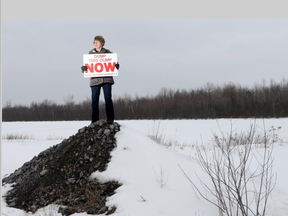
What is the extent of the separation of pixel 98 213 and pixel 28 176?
2177mm

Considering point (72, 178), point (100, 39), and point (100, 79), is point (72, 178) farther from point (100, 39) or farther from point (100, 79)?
point (100, 39)

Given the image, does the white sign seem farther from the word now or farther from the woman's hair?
the woman's hair

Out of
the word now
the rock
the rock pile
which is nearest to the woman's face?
the word now

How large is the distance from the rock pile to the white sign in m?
1.12

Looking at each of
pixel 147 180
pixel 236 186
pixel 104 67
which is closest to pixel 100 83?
pixel 104 67

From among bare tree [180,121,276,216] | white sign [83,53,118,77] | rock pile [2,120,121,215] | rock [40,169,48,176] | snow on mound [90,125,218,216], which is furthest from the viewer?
white sign [83,53,118,77]

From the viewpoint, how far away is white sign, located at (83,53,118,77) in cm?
493

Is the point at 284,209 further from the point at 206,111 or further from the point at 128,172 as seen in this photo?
the point at 206,111

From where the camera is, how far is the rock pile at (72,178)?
3528mm

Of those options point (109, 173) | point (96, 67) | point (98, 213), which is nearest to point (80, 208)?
point (98, 213)

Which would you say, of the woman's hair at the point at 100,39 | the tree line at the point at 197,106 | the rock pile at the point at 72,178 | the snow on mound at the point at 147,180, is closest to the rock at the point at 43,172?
the rock pile at the point at 72,178

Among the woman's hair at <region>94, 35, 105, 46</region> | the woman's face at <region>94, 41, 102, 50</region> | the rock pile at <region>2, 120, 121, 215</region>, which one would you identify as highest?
the woman's hair at <region>94, 35, 105, 46</region>

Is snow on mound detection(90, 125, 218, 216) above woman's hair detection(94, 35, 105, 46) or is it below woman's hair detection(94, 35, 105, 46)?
below

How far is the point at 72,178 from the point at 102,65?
2360mm
